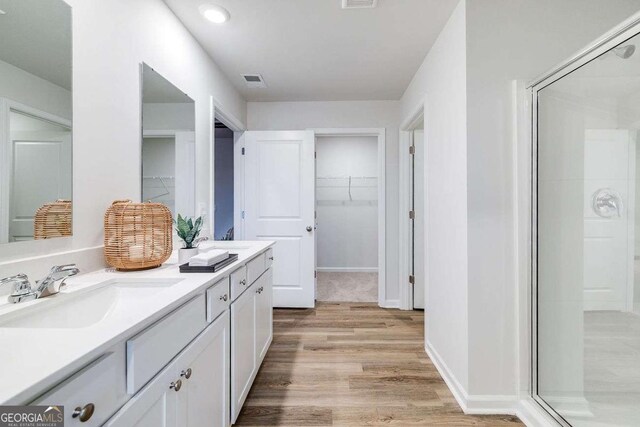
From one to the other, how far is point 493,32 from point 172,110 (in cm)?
199

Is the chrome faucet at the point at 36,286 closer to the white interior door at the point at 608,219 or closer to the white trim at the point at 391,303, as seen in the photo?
the white interior door at the point at 608,219

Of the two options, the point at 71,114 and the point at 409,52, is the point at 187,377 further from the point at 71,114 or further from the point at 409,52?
the point at 409,52

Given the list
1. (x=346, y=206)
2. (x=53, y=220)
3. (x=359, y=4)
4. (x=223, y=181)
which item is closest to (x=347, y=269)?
(x=346, y=206)

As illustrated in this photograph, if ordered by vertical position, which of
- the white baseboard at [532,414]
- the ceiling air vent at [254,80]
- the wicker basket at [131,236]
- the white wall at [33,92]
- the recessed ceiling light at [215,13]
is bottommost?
the white baseboard at [532,414]

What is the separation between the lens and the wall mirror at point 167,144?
165 cm

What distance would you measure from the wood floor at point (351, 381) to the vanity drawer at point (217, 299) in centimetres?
78

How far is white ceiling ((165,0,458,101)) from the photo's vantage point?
73.6 inches

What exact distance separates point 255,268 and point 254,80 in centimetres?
200

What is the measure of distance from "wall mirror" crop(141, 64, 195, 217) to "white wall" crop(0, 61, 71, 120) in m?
0.50

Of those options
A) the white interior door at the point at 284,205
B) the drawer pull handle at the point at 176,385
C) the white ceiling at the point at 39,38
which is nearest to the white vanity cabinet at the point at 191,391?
the drawer pull handle at the point at 176,385

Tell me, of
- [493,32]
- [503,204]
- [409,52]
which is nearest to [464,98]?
[493,32]

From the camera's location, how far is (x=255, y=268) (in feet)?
6.11

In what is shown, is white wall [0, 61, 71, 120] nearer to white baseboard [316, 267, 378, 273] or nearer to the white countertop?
the white countertop

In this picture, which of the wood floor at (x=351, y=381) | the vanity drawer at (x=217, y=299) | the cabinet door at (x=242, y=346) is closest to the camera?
the vanity drawer at (x=217, y=299)
